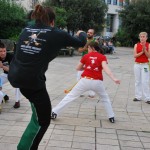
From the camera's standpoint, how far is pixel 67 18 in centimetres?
2650

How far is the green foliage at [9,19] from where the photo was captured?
22.5m

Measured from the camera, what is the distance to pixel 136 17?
39375 mm

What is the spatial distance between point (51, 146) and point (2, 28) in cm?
1932

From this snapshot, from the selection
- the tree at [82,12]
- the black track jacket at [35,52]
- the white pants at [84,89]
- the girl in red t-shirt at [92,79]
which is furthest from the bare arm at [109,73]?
the tree at [82,12]

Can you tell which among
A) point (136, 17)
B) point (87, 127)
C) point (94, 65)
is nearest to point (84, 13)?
point (136, 17)

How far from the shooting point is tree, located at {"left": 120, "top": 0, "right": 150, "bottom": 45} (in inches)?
1550

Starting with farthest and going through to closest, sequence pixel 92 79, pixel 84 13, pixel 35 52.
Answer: pixel 84 13 < pixel 92 79 < pixel 35 52

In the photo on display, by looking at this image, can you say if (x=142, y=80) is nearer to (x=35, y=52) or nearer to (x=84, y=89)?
(x=84, y=89)

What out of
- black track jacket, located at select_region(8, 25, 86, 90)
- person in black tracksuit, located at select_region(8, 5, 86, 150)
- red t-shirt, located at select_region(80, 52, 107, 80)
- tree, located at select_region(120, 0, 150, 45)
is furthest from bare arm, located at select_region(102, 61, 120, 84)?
tree, located at select_region(120, 0, 150, 45)

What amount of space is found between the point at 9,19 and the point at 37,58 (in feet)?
64.7

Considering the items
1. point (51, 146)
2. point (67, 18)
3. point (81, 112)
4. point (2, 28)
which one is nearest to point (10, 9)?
point (2, 28)

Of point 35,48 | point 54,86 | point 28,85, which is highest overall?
point 35,48

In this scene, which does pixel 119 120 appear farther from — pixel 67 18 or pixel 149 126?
pixel 67 18

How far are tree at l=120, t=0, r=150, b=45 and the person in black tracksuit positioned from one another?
36.7 m
